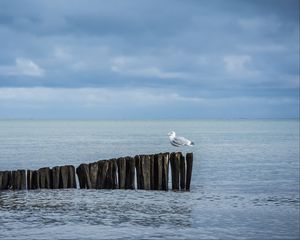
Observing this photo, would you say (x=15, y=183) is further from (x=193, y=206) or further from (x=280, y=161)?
(x=280, y=161)

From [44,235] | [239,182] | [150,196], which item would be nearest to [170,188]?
[150,196]

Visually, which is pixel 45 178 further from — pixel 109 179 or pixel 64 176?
pixel 109 179

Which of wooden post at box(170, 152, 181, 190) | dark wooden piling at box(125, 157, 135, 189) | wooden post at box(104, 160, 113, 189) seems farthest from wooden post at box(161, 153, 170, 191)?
wooden post at box(104, 160, 113, 189)

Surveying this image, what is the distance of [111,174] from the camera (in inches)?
929

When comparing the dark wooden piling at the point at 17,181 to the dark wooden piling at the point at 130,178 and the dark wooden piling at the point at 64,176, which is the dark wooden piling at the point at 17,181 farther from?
the dark wooden piling at the point at 130,178

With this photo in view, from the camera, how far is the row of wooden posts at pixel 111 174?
23.2 metres

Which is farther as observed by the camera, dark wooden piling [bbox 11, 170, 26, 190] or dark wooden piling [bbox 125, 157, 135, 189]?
dark wooden piling [bbox 125, 157, 135, 189]

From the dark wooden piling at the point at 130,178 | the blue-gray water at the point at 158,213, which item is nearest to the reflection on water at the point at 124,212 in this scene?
the blue-gray water at the point at 158,213

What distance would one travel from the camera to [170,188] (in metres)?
24.5

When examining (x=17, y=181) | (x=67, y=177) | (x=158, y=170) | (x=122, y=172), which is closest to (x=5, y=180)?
(x=17, y=181)

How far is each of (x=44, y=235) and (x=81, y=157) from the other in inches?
1268

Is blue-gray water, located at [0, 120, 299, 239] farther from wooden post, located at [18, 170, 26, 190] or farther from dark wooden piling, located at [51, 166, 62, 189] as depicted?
wooden post, located at [18, 170, 26, 190]

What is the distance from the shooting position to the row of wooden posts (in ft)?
76.1

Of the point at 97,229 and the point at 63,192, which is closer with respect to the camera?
the point at 97,229
